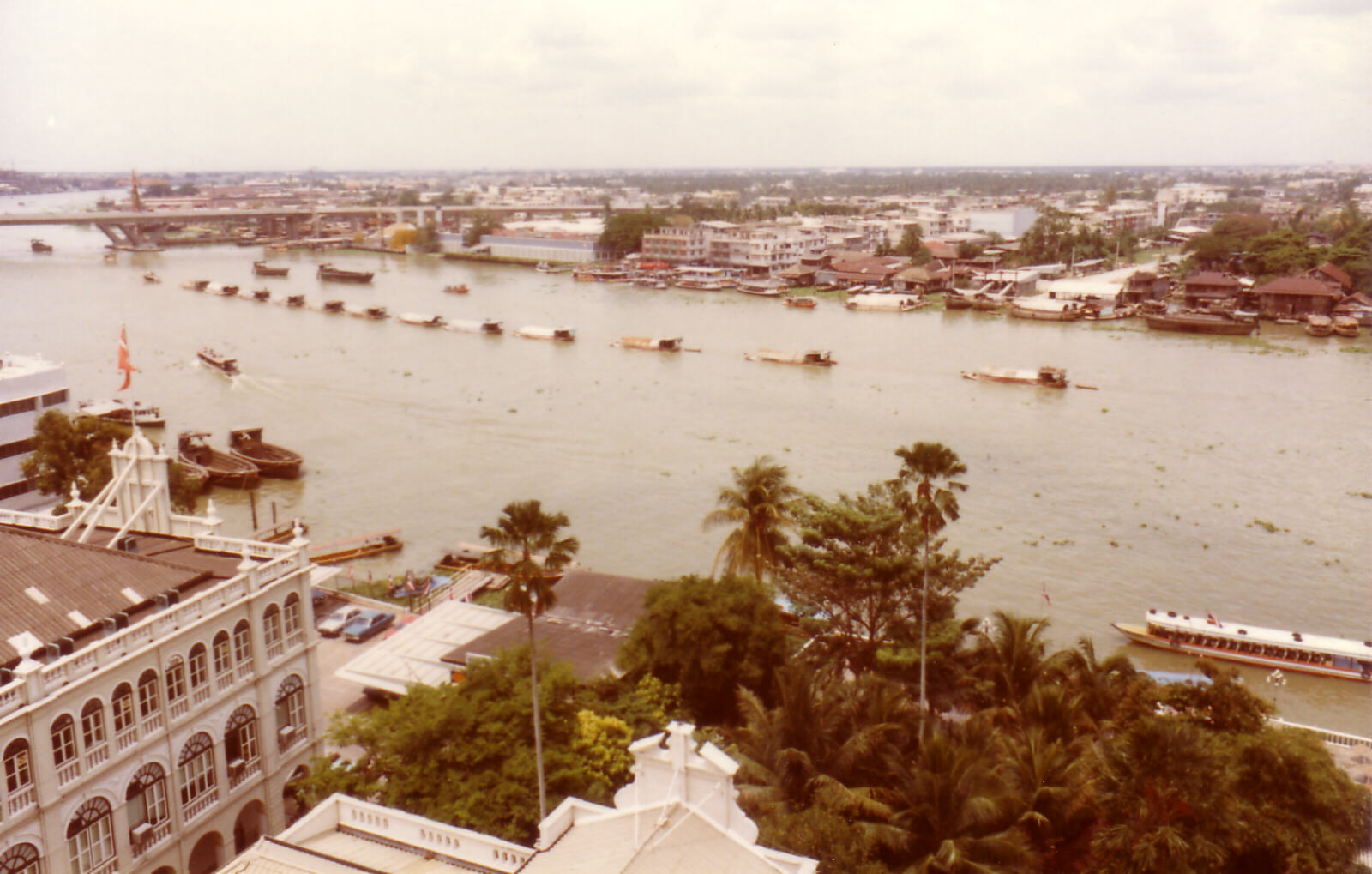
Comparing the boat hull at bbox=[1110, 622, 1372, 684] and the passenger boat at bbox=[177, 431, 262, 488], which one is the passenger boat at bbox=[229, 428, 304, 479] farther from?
the boat hull at bbox=[1110, 622, 1372, 684]

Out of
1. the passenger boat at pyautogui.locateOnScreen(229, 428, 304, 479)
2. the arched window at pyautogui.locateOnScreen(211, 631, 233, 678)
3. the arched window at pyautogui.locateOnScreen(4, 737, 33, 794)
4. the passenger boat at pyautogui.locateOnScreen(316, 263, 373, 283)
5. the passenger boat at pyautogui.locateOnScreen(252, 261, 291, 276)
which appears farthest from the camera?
the passenger boat at pyautogui.locateOnScreen(252, 261, 291, 276)

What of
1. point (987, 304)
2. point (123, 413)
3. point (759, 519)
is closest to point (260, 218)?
point (987, 304)

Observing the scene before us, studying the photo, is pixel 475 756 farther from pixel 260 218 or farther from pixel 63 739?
pixel 260 218

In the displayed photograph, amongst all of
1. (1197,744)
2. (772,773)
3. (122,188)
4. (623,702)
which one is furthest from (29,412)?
(122,188)

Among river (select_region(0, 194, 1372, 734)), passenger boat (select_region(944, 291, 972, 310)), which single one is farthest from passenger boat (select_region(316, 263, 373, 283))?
passenger boat (select_region(944, 291, 972, 310))

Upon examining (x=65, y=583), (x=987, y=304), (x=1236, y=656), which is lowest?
(x=1236, y=656)

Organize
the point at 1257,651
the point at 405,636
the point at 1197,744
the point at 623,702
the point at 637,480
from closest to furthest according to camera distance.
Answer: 1. the point at 1197,744
2. the point at 623,702
3. the point at 405,636
4. the point at 1257,651
5. the point at 637,480

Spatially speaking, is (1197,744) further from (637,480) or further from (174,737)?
(637,480)
